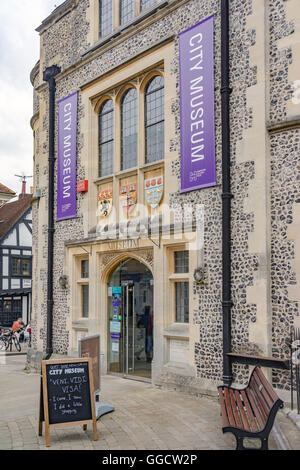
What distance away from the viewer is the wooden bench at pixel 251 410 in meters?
5.70

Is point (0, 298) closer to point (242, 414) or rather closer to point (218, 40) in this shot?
point (218, 40)

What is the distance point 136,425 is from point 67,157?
340 inches

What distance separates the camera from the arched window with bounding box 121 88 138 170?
12.6m

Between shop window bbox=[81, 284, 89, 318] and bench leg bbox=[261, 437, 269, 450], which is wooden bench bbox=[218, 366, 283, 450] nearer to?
bench leg bbox=[261, 437, 269, 450]

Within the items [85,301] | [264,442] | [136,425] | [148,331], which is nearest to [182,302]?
[148,331]

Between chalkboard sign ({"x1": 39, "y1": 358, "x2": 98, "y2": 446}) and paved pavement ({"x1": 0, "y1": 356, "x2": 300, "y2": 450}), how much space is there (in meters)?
0.32

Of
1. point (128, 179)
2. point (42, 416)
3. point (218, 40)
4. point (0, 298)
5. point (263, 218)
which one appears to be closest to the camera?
point (42, 416)

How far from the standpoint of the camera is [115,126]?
13.0m

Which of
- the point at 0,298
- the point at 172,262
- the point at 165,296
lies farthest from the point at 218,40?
the point at 0,298

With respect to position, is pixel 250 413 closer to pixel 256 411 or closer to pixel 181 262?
pixel 256 411

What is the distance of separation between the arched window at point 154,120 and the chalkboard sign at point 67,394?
591 centimetres

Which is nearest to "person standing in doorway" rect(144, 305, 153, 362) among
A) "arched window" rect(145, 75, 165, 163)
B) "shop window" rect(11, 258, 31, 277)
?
"arched window" rect(145, 75, 165, 163)

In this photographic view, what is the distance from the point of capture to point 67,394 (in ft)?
23.4

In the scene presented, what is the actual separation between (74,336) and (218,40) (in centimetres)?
834
